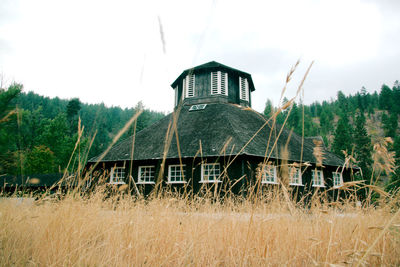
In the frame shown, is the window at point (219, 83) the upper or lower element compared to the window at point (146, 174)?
upper

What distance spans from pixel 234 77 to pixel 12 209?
18291mm

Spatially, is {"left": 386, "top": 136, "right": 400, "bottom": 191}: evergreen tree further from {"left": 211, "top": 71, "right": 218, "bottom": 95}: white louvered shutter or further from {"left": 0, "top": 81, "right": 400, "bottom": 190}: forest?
{"left": 211, "top": 71, "right": 218, "bottom": 95}: white louvered shutter

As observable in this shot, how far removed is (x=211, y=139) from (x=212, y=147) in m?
1.00

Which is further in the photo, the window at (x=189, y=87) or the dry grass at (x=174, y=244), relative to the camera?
the window at (x=189, y=87)

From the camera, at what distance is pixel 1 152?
12.0 feet

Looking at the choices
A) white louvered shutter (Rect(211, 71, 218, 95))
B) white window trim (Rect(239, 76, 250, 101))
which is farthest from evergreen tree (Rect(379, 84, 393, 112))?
white louvered shutter (Rect(211, 71, 218, 95))

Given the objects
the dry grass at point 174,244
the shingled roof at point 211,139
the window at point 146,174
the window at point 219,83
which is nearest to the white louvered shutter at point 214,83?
the window at point 219,83

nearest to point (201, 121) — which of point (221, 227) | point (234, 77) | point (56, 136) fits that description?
point (234, 77)

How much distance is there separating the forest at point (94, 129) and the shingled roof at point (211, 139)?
7.33ft

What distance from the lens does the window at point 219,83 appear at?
18328mm

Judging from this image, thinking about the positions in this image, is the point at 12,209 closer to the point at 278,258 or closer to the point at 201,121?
the point at 278,258

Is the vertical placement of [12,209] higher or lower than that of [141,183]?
higher

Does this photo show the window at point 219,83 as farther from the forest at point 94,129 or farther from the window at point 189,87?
the forest at point 94,129

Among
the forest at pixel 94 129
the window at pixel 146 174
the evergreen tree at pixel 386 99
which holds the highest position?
the evergreen tree at pixel 386 99
